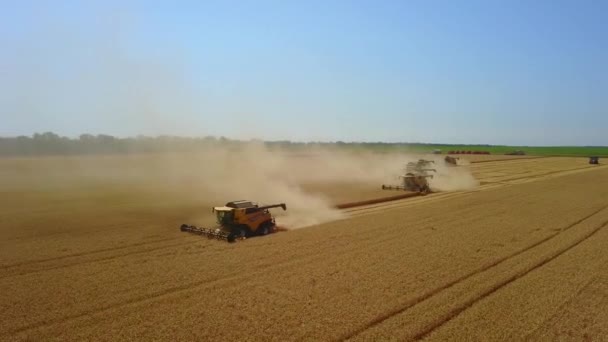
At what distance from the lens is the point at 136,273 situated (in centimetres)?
1573

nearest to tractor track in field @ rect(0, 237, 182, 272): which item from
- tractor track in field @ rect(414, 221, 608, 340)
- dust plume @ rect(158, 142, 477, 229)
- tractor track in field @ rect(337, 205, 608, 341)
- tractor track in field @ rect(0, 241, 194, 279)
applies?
tractor track in field @ rect(0, 241, 194, 279)

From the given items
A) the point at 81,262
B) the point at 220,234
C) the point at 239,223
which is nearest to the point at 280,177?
the point at 239,223

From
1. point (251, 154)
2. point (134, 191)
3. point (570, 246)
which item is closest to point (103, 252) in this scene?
point (570, 246)

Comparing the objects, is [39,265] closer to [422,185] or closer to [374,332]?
[374,332]

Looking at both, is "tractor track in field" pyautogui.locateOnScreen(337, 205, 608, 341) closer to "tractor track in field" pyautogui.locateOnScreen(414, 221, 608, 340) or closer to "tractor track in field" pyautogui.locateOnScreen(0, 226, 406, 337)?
"tractor track in field" pyautogui.locateOnScreen(414, 221, 608, 340)

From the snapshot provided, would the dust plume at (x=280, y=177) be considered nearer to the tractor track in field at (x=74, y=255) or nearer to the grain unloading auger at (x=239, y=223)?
the grain unloading auger at (x=239, y=223)

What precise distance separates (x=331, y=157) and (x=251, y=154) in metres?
31.2

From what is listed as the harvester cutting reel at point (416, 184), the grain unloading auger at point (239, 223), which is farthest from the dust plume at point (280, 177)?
the harvester cutting reel at point (416, 184)

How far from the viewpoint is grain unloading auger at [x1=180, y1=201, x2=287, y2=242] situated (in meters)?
21.5

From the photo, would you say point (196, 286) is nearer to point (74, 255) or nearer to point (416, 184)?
point (74, 255)

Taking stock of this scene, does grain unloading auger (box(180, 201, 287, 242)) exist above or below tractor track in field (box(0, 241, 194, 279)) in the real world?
above

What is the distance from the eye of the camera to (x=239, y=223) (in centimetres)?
2153

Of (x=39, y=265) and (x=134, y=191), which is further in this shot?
(x=134, y=191)

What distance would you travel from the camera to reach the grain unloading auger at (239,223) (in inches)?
847
